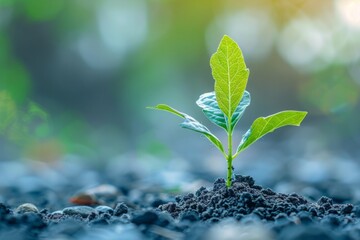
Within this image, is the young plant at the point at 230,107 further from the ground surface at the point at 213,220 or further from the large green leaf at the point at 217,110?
the ground surface at the point at 213,220

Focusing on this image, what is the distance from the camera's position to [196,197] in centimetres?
247

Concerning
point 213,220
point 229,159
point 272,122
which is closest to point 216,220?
point 213,220

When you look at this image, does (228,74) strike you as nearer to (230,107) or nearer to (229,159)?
(230,107)

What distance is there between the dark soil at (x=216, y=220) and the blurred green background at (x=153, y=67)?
498cm

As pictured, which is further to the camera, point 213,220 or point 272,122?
point 272,122

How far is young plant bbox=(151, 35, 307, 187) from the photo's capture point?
2289 millimetres

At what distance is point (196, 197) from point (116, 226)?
1.98 ft

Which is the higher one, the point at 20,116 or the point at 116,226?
the point at 20,116

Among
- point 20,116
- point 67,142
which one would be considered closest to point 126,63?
point 67,142

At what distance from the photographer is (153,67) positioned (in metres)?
19.5

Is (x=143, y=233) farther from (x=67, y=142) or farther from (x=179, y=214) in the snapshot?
(x=67, y=142)

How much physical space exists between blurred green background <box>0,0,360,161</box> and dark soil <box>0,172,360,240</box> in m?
4.98

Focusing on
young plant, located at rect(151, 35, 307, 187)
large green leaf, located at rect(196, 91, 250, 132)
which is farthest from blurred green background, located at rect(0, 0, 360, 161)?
young plant, located at rect(151, 35, 307, 187)

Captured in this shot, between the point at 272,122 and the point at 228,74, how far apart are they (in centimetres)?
24
